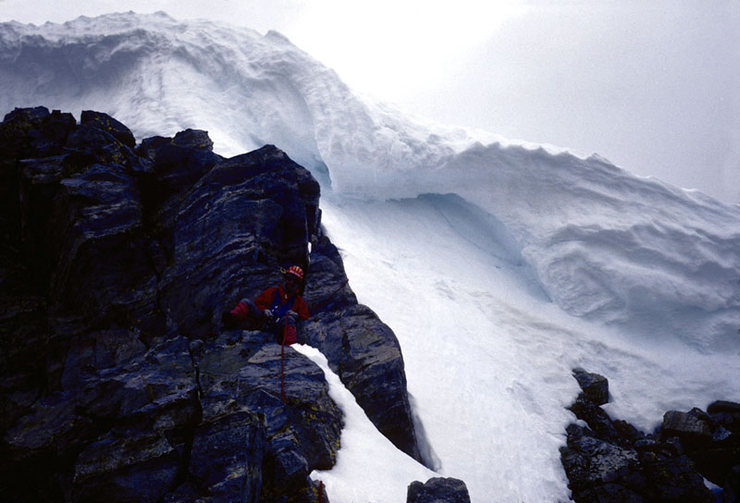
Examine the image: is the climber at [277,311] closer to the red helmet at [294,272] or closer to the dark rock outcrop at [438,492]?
the red helmet at [294,272]

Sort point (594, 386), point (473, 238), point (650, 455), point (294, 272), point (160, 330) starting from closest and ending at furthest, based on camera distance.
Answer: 1. point (160, 330)
2. point (294, 272)
3. point (650, 455)
4. point (594, 386)
5. point (473, 238)

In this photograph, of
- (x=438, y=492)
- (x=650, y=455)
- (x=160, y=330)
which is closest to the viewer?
(x=438, y=492)

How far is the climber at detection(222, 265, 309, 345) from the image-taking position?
20.3 feet

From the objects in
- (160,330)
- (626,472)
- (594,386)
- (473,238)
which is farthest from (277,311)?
(473,238)

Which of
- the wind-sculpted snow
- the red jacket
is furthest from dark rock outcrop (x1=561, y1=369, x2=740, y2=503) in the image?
the red jacket

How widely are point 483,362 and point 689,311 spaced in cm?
1045

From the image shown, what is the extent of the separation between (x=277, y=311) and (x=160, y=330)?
7.62 feet

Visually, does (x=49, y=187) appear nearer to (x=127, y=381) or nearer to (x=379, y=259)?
(x=127, y=381)

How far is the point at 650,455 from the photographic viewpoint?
332 inches

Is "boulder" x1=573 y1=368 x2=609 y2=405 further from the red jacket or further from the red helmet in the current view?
the red helmet

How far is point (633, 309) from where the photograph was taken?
1448cm

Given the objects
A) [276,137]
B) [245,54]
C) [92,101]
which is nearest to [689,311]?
[276,137]

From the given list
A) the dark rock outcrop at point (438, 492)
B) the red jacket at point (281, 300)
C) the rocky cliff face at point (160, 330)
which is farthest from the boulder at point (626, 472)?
the red jacket at point (281, 300)

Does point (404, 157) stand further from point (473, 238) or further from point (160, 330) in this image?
point (160, 330)
